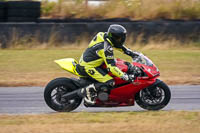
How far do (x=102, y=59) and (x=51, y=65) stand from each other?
719 cm

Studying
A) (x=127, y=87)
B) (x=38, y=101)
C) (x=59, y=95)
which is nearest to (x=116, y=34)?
(x=127, y=87)

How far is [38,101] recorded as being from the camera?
948cm

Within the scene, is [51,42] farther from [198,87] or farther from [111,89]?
[111,89]

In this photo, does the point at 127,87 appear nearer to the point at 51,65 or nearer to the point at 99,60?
the point at 99,60

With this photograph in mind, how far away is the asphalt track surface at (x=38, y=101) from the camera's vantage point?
336 inches

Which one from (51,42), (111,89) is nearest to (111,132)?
(111,89)

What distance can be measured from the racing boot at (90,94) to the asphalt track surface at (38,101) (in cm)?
43

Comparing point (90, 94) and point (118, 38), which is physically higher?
point (118, 38)

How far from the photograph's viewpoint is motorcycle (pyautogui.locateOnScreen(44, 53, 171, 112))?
7.91 meters

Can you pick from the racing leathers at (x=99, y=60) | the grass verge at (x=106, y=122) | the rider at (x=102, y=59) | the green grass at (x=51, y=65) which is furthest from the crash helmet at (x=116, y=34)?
the green grass at (x=51, y=65)

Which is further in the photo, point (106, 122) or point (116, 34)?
point (116, 34)

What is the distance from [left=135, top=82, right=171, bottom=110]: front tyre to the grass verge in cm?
28

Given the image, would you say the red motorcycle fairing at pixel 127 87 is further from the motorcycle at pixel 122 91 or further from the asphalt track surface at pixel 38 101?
the asphalt track surface at pixel 38 101

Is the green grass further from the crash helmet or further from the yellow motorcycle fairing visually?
the crash helmet
